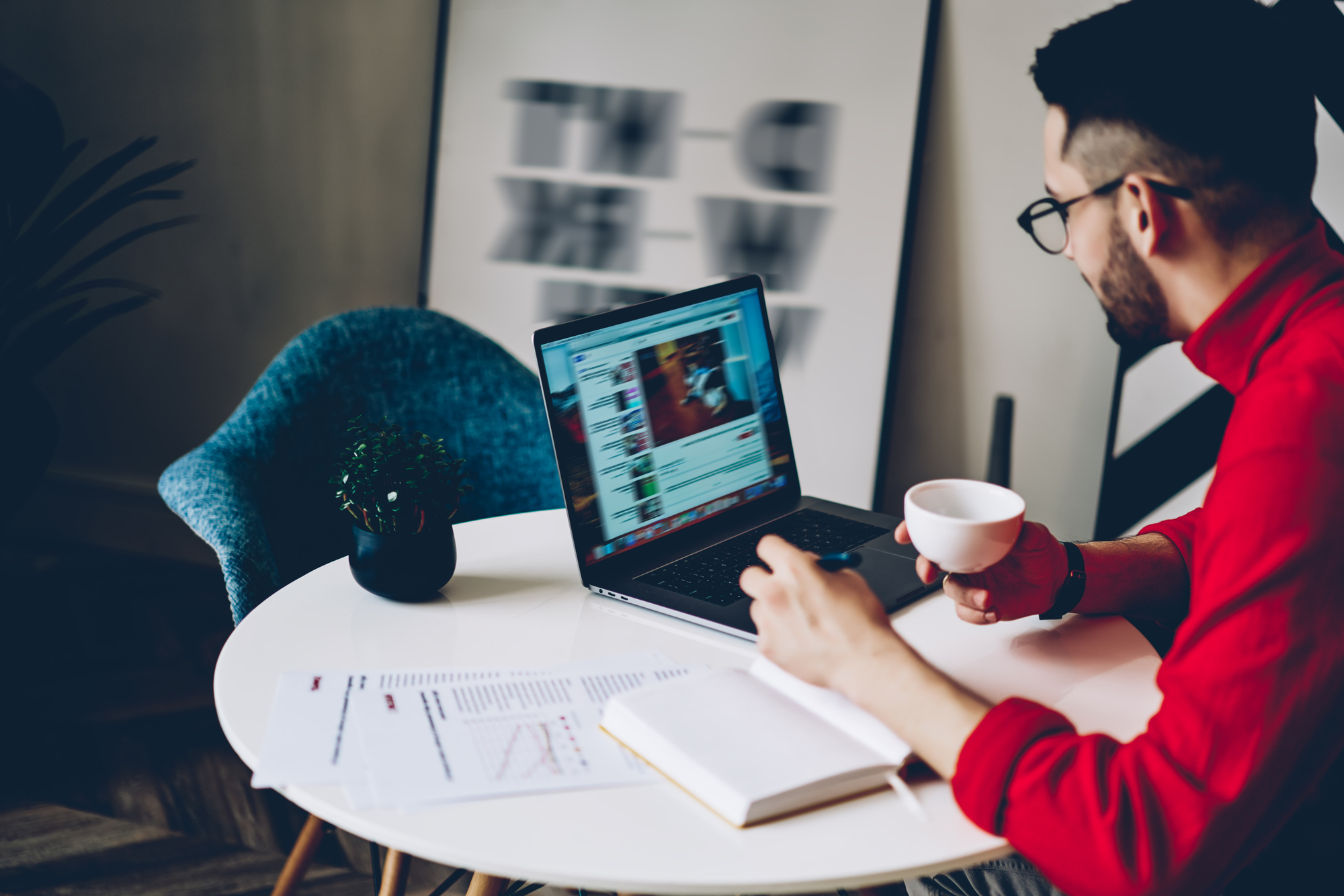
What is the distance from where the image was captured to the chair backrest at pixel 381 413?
1.58 meters

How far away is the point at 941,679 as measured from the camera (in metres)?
0.77

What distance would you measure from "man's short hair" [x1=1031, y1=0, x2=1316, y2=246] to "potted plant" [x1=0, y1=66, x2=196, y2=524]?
2.03 m

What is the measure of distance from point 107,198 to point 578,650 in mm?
1816

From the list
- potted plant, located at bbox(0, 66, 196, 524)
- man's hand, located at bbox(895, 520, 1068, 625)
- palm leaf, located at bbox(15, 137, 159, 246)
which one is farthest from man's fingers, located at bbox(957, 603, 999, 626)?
palm leaf, located at bbox(15, 137, 159, 246)

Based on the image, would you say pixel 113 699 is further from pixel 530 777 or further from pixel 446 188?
pixel 530 777

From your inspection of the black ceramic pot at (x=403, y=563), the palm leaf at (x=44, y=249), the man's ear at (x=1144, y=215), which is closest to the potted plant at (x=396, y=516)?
the black ceramic pot at (x=403, y=563)

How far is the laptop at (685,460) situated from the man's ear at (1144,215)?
1.49 ft

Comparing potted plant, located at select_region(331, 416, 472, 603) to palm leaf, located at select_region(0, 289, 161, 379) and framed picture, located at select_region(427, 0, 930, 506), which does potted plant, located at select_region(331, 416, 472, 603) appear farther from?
palm leaf, located at select_region(0, 289, 161, 379)

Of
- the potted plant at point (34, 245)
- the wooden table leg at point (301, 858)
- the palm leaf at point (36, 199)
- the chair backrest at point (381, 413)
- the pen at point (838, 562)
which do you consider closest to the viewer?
the pen at point (838, 562)

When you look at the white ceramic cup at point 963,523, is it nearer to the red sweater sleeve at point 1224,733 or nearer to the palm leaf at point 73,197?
the red sweater sleeve at point 1224,733

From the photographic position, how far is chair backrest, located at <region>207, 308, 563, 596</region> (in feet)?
5.19

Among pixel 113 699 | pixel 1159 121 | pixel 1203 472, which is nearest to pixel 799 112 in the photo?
pixel 1203 472

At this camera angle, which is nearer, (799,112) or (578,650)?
(578,650)

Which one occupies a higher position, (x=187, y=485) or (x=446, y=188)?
(x=446, y=188)
